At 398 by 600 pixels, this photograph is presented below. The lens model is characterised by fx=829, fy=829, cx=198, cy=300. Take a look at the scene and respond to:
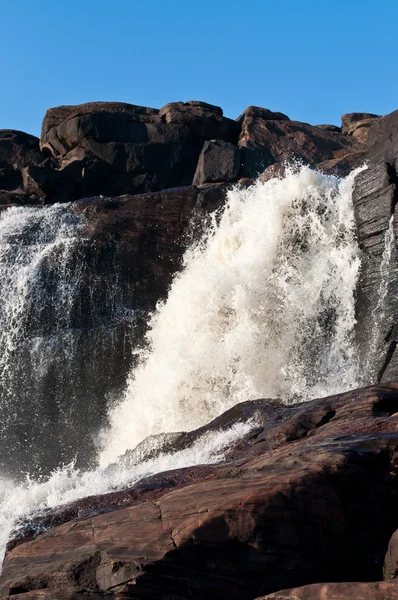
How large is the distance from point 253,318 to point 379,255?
2957 millimetres

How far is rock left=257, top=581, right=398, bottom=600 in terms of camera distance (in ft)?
18.3

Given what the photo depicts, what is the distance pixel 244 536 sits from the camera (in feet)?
21.9

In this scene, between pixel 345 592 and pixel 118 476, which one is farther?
pixel 118 476

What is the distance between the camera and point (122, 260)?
806 inches

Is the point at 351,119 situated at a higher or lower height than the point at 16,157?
lower

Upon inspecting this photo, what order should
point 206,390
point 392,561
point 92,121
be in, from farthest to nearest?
point 92,121 < point 206,390 < point 392,561

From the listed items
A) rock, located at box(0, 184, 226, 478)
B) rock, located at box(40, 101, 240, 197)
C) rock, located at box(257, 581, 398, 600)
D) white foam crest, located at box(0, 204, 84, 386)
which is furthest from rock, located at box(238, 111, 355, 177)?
rock, located at box(257, 581, 398, 600)

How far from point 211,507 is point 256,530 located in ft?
1.48

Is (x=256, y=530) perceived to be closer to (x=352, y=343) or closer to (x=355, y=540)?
(x=355, y=540)

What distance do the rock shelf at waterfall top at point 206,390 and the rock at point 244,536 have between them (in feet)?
0.05

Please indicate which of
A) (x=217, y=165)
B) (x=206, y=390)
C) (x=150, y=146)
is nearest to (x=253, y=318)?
(x=206, y=390)

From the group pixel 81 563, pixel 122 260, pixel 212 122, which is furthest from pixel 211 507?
pixel 212 122

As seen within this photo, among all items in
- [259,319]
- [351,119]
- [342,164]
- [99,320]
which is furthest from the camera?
[351,119]

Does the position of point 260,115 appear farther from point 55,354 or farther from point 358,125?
point 55,354
